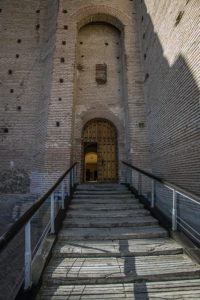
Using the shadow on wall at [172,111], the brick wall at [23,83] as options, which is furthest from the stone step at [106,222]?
the brick wall at [23,83]

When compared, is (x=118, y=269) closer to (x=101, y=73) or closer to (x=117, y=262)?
(x=117, y=262)

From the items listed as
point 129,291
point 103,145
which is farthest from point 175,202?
point 103,145

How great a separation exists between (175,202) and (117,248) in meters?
1.32

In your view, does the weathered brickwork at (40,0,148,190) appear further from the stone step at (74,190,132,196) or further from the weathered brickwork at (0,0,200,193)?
the stone step at (74,190,132,196)

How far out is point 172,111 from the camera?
710 cm

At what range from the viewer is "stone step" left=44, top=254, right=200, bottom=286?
319 cm

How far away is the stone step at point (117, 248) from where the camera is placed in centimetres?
388

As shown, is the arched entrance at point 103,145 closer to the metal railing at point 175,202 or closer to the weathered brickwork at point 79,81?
the weathered brickwork at point 79,81

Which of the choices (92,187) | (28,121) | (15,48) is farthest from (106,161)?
(15,48)

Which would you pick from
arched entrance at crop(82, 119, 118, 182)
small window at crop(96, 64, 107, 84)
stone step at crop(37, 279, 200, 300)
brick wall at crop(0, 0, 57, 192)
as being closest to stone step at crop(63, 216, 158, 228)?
stone step at crop(37, 279, 200, 300)

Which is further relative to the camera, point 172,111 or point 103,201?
point 172,111

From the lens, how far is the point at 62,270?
134 inches

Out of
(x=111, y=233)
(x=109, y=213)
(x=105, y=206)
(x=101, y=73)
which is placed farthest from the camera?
(x=101, y=73)

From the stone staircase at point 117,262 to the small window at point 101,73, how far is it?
22.1 feet
